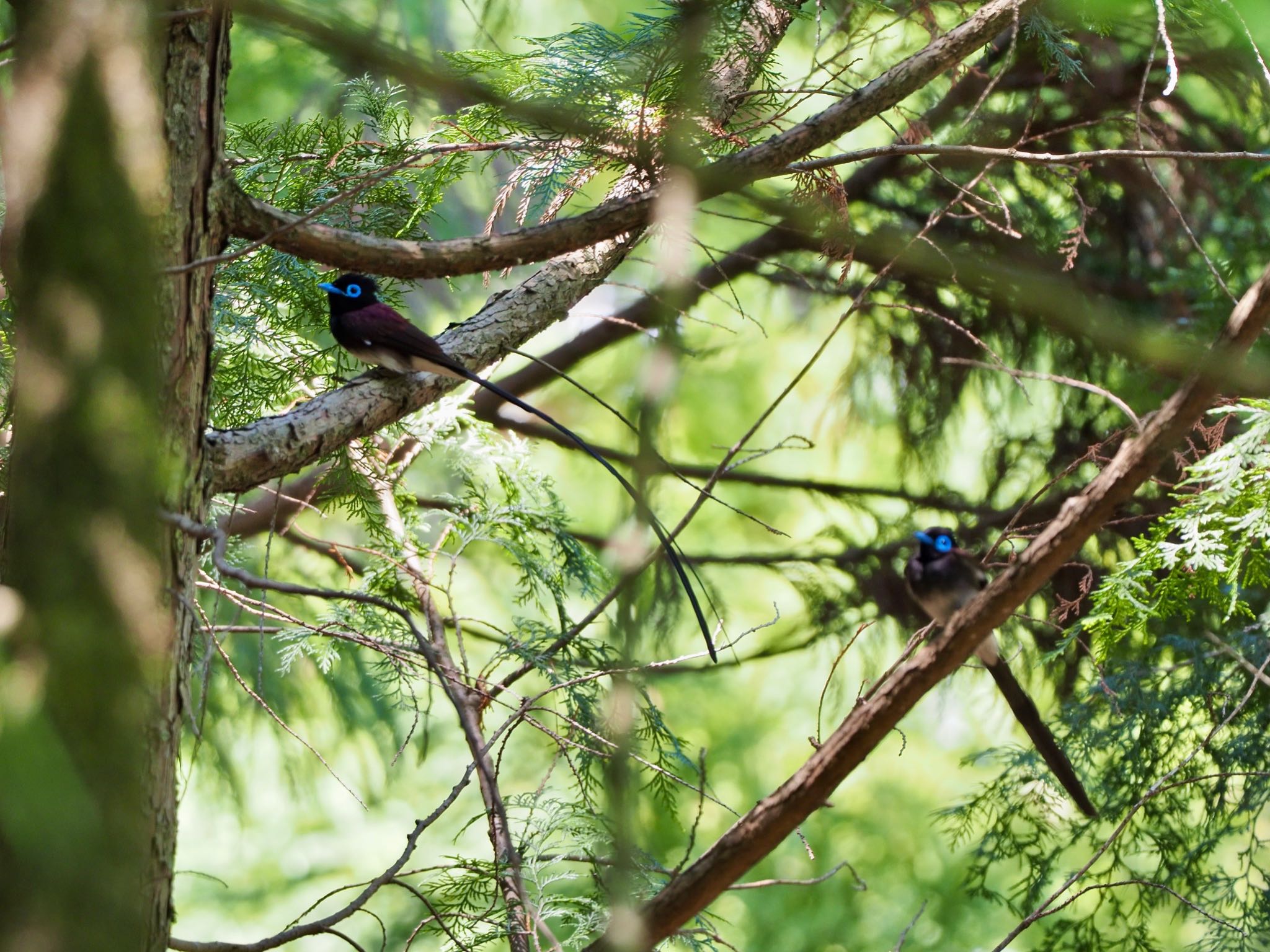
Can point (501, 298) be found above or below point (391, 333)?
above

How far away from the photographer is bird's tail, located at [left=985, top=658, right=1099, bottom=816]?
7.32ft

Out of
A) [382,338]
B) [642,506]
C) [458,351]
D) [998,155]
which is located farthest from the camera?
[382,338]

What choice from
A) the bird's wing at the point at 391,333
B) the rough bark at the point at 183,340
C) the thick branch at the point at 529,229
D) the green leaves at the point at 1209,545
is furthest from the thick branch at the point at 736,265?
the rough bark at the point at 183,340

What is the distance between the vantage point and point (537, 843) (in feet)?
8.37

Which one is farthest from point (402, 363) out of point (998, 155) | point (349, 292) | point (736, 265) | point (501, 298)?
point (736, 265)

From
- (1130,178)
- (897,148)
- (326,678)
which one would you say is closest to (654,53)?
(897,148)

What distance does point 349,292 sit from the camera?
10.0 feet

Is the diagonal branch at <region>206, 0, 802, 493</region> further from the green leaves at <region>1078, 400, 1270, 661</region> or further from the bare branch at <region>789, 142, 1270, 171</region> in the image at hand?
the green leaves at <region>1078, 400, 1270, 661</region>

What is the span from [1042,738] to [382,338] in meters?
1.83

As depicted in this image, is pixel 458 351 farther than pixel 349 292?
No

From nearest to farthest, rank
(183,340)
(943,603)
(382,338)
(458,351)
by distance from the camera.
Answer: (183,340) < (458,351) < (382,338) < (943,603)

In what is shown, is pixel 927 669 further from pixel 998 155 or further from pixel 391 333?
pixel 391 333

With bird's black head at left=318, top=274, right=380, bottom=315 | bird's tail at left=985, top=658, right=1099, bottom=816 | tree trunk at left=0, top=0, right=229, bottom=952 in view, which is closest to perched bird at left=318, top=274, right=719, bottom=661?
bird's black head at left=318, top=274, right=380, bottom=315

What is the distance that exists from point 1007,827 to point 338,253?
2888mm
